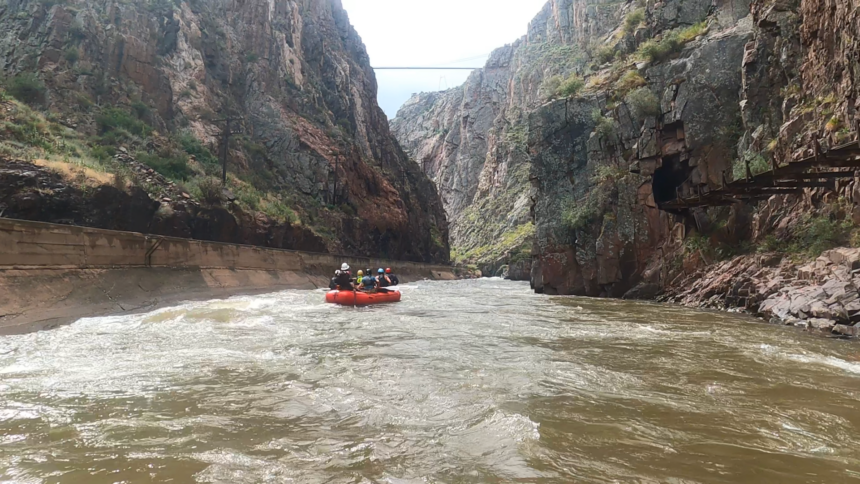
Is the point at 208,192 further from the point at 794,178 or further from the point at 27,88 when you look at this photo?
the point at 794,178

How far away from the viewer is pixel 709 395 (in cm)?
477

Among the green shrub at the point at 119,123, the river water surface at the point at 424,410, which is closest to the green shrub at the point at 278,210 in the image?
the green shrub at the point at 119,123

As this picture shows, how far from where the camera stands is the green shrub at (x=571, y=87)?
2567 centimetres

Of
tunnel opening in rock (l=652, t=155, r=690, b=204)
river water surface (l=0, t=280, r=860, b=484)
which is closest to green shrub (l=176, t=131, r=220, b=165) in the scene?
river water surface (l=0, t=280, r=860, b=484)

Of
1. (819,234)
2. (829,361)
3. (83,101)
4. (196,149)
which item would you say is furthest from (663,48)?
(83,101)

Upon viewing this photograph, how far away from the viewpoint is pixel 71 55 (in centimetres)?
2345

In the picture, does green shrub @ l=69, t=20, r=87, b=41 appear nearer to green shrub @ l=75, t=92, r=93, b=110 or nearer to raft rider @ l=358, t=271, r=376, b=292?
green shrub @ l=75, t=92, r=93, b=110

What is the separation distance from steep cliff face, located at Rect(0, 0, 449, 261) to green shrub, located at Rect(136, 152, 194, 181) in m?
0.09

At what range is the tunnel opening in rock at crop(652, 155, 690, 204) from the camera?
21281 mm

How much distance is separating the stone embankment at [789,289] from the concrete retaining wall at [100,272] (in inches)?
632

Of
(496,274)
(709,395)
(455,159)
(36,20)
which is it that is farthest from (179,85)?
(455,159)

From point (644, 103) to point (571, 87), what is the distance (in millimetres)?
5128

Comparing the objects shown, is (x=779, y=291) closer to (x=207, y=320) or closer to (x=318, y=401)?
(x=318, y=401)

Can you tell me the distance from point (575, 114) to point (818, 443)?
23.6 meters
